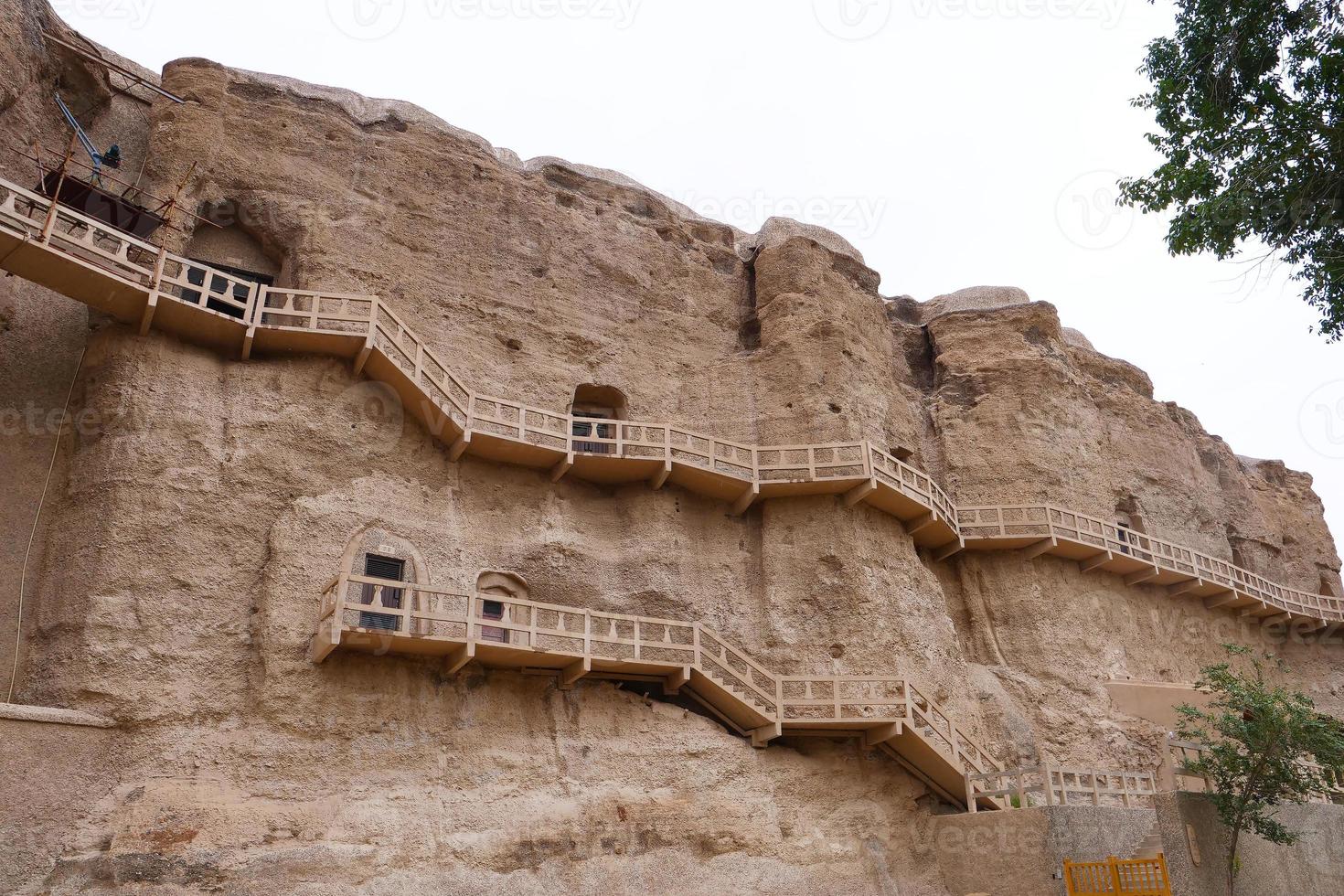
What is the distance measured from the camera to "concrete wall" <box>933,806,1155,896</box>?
1791cm

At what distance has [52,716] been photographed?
45.6 feet

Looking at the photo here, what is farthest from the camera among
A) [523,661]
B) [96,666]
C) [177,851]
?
[523,661]

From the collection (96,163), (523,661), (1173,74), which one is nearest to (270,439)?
(523,661)

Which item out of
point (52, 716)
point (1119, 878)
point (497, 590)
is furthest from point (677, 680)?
point (52, 716)

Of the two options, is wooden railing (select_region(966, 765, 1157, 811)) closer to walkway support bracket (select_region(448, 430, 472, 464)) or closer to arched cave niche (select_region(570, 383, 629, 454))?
arched cave niche (select_region(570, 383, 629, 454))

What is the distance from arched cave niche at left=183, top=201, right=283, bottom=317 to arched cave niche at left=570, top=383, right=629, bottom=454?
732cm

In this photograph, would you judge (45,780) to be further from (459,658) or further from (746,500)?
(746,500)

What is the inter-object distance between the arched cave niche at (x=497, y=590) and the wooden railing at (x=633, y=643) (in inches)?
1.8

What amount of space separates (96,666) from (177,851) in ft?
9.76

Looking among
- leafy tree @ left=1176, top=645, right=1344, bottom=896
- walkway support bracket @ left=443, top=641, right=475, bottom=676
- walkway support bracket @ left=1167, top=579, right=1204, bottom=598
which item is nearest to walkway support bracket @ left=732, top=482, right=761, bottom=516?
walkway support bracket @ left=443, top=641, right=475, bottom=676

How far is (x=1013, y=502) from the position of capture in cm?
2892

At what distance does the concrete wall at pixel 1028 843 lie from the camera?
17.9 m

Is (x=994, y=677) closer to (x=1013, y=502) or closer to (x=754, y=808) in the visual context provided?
(x=1013, y=502)

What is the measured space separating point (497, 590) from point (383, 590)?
233 centimetres
